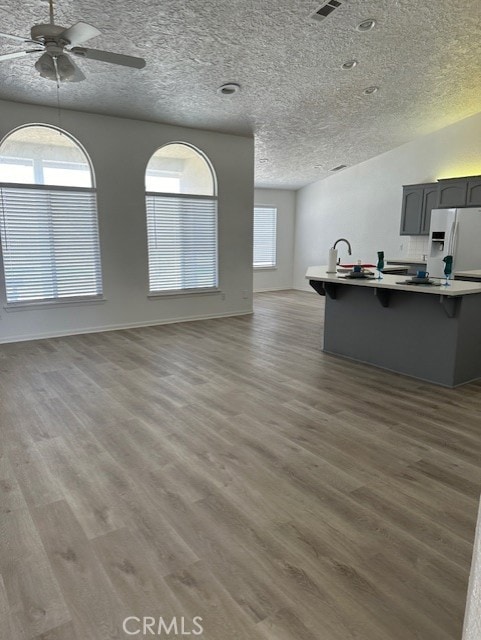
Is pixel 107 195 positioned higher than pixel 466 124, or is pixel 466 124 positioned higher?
pixel 466 124

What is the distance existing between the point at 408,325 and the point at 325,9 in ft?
9.55

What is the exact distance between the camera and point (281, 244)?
10500 mm

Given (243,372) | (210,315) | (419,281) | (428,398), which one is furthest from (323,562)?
(210,315)

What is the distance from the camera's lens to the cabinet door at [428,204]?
7300 mm

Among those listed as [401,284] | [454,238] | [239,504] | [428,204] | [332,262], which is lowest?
[239,504]

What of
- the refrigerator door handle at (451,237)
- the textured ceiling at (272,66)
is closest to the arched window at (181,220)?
the textured ceiling at (272,66)

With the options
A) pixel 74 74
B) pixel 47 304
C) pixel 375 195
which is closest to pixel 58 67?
pixel 74 74

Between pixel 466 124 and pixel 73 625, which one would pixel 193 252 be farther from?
pixel 73 625

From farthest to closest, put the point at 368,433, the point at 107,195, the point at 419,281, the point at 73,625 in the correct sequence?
the point at 107,195 < the point at 419,281 < the point at 368,433 < the point at 73,625

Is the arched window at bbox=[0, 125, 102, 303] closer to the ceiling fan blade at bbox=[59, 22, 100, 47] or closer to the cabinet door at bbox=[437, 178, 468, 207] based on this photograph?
the ceiling fan blade at bbox=[59, 22, 100, 47]

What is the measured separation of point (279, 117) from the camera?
6.09 meters

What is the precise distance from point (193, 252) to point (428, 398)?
4359mm

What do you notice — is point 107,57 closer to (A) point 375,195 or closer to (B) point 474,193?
(B) point 474,193

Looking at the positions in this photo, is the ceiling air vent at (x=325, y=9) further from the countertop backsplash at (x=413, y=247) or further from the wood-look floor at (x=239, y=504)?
the countertop backsplash at (x=413, y=247)
